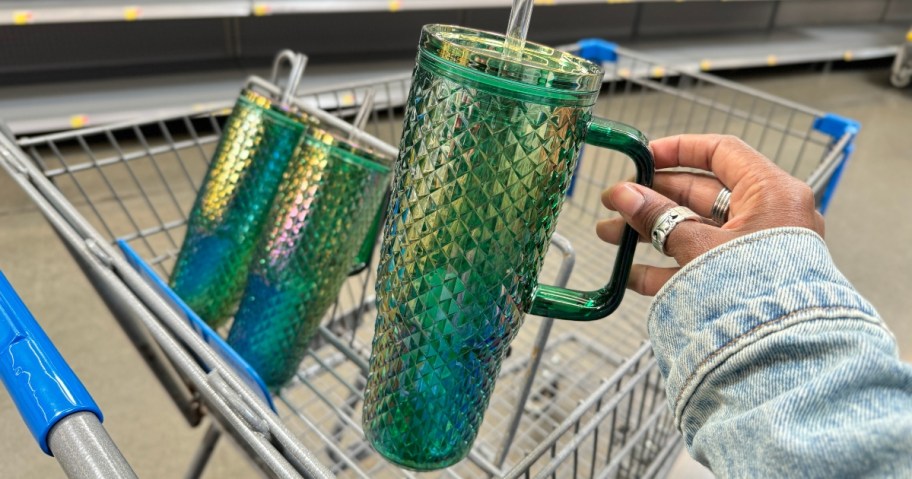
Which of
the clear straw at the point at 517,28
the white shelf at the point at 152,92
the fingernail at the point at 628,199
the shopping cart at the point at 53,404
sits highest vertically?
the clear straw at the point at 517,28

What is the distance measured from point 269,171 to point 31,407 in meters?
0.35

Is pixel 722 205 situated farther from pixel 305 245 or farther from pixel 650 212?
pixel 305 245

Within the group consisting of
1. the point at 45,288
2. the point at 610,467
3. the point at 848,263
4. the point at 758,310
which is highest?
the point at 758,310

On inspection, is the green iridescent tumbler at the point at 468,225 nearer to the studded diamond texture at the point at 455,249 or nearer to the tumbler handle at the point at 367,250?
the studded diamond texture at the point at 455,249

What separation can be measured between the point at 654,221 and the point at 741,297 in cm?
8

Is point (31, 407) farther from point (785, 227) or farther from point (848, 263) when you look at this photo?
point (848, 263)

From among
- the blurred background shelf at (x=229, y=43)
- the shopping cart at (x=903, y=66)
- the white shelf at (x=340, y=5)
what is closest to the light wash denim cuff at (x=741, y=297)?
the blurred background shelf at (x=229, y=43)

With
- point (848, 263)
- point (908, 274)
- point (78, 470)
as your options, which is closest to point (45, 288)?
point (78, 470)

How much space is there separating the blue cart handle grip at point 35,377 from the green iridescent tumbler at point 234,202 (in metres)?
0.26

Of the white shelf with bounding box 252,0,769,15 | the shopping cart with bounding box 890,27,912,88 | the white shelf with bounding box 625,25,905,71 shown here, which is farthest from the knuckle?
the shopping cart with bounding box 890,27,912,88

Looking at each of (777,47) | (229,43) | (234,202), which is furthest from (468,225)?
(777,47)

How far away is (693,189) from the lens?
0.49 meters

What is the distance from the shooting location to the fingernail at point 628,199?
16.1 inches

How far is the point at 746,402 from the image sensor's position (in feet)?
1.09
